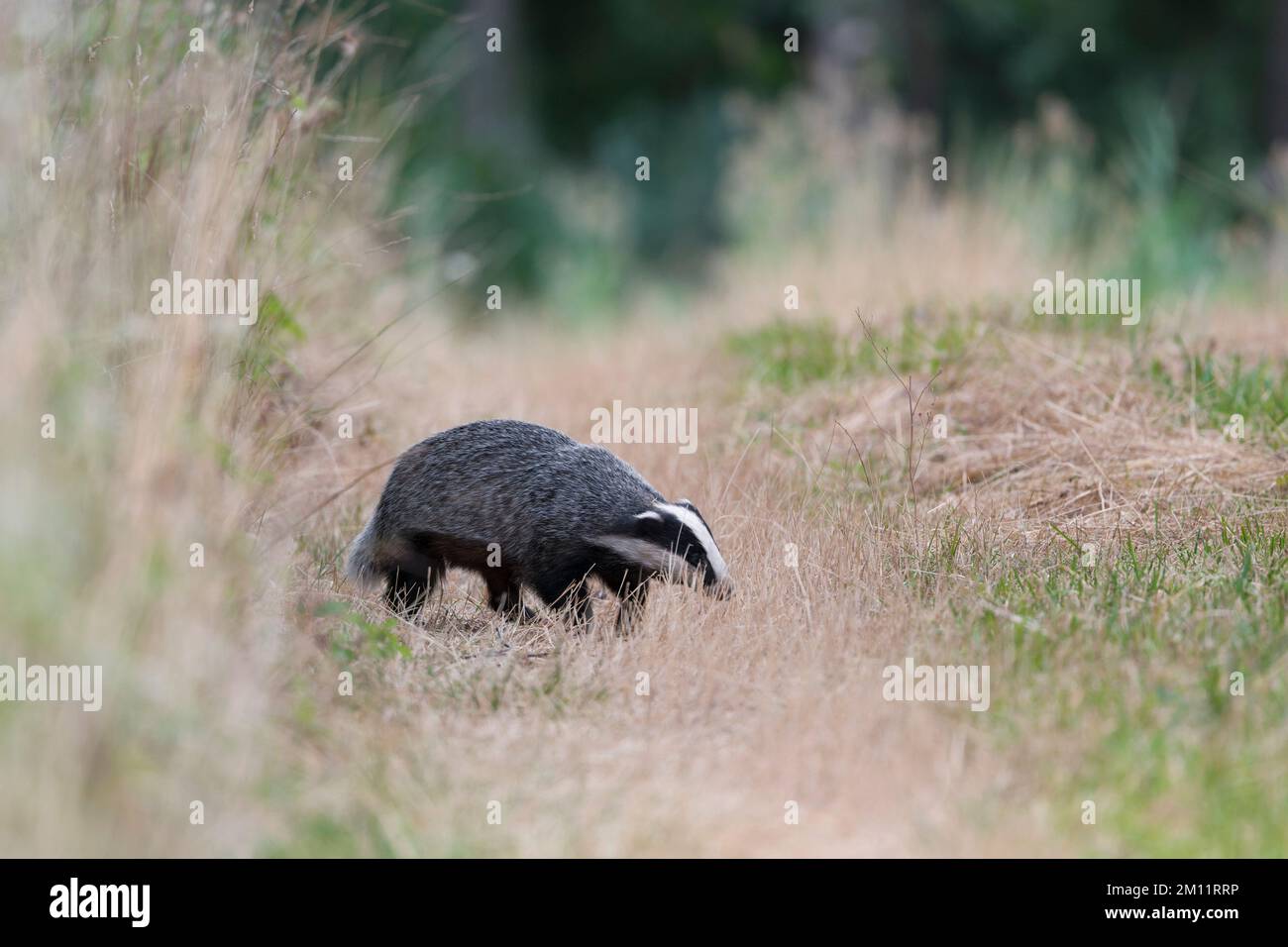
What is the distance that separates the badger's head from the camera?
5312mm

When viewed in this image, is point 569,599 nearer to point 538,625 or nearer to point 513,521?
point 538,625

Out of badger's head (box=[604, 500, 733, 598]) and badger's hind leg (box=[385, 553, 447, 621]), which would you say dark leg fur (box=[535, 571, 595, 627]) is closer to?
badger's head (box=[604, 500, 733, 598])

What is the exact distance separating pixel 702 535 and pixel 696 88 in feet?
65.9

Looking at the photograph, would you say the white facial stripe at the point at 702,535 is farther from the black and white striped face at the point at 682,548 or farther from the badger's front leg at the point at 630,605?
the badger's front leg at the point at 630,605

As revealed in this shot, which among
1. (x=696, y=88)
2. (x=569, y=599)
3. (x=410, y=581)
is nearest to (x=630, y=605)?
(x=569, y=599)

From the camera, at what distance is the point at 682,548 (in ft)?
17.6

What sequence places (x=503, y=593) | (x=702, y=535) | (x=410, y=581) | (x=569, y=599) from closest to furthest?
1. (x=702, y=535)
2. (x=569, y=599)
3. (x=410, y=581)
4. (x=503, y=593)

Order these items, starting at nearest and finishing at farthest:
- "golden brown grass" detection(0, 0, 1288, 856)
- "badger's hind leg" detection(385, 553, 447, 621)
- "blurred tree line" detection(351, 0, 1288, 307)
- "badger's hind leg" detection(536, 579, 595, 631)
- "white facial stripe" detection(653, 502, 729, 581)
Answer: "golden brown grass" detection(0, 0, 1288, 856), "white facial stripe" detection(653, 502, 729, 581), "badger's hind leg" detection(536, 579, 595, 631), "badger's hind leg" detection(385, 553, 447, 621), "blurred tree line" detection(351, 0, 1288, 307)

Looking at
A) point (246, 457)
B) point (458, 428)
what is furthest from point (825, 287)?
point (246, 457)

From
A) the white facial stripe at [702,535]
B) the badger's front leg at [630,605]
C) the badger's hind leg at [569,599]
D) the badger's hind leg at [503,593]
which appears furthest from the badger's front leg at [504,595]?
the white facial stripe at [702,535]

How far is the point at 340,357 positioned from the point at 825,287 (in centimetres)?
417

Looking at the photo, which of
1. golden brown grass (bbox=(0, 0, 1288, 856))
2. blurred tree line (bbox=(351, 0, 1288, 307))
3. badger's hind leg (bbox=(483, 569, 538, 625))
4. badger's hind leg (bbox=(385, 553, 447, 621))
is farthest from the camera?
blurred tree line (bbox=(351, 0, 1288, 307))

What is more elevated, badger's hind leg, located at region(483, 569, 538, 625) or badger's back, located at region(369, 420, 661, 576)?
badger's back, located at region(369, 420, 661, 576)

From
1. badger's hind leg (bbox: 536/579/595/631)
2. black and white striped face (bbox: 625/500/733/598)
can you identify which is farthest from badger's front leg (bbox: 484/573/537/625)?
black and white striped face (bbox: 625/500/733/598)
